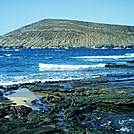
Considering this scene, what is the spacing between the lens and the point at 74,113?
1791cm

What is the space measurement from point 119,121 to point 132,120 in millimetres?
739

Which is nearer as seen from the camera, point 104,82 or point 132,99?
point 132,99

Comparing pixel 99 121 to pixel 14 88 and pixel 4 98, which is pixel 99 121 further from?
pixel 14 88

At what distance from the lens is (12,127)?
14484mm

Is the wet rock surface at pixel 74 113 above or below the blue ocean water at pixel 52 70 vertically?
above

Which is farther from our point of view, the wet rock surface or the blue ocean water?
the blue ocean water

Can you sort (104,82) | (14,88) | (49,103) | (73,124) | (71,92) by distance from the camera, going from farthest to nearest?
(104,82), (14,88), (71,92), (49,103), (73,124)

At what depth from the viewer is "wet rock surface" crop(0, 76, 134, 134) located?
14641mm

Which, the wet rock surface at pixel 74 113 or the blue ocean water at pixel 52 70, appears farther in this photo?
the blue ocean water at pixel 52 70

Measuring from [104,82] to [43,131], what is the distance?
20.1 metres

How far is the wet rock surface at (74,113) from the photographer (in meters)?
14.6

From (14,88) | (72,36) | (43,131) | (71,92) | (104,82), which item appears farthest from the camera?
(72,36)

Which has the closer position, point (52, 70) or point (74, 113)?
point (74, 113)

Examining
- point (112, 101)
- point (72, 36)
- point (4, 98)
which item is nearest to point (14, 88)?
point (4, 98)
